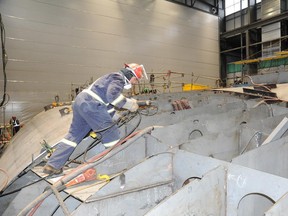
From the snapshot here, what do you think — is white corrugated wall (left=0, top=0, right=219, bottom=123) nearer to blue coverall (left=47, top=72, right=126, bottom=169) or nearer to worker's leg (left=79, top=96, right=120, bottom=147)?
blue coverall (left=47, top=72, right=126, bottom=169)

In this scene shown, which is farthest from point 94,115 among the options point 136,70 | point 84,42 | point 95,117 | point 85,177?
point 84,42

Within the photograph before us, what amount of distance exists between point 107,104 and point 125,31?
366 inches

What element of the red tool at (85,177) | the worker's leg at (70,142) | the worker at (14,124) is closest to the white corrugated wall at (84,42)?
the worker at (14,124)

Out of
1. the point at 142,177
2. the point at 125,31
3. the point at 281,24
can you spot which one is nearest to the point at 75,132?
the point at 142,177

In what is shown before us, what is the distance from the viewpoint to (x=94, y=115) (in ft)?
9.05

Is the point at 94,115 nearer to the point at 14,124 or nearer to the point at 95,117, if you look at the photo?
the point at 95,117

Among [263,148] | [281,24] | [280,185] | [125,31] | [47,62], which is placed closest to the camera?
[280,185]

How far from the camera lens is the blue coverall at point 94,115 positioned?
108 inches

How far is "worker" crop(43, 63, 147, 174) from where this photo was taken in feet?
8.97

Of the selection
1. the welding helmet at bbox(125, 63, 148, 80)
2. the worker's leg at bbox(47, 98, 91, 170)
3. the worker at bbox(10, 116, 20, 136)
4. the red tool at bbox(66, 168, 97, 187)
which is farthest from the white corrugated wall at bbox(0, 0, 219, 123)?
the red tool at bbox(66, 168, 97, 187)

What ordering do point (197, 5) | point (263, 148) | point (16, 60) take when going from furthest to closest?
point (197, 5), point (16, 60), point (263, 148)

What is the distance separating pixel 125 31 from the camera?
11461mm

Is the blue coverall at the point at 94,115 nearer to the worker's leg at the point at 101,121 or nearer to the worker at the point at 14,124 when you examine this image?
the worker's leg at the point at 101,121

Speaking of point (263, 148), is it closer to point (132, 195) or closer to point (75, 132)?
point (132, 195)
